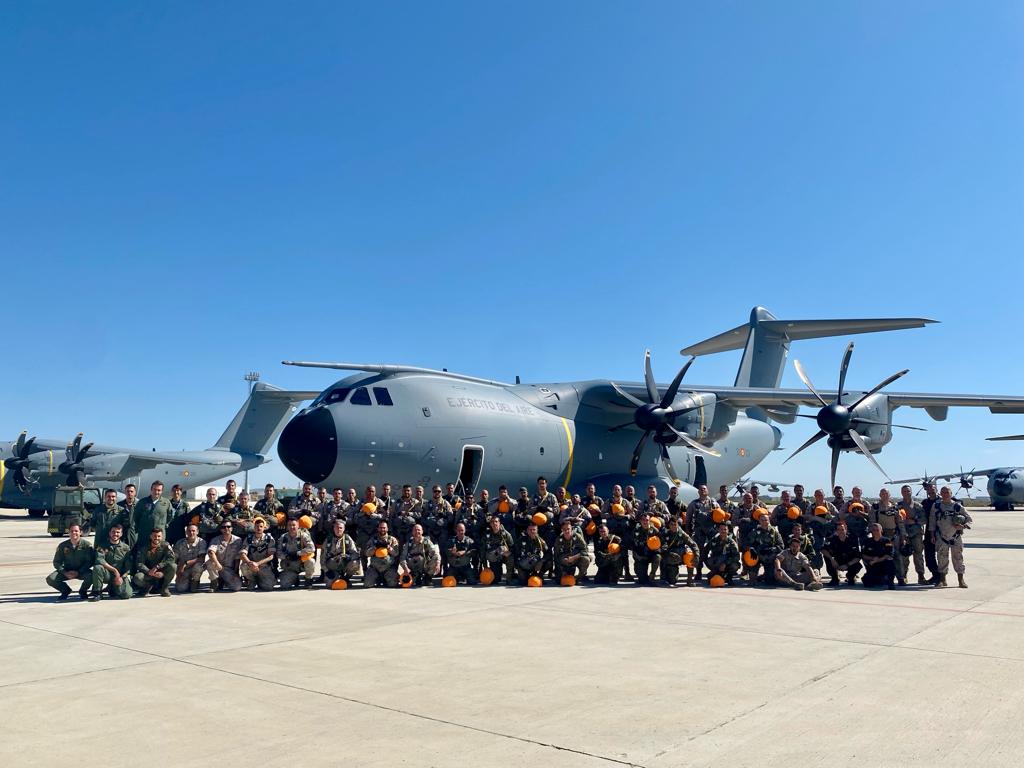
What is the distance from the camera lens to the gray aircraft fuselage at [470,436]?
46.8 feet

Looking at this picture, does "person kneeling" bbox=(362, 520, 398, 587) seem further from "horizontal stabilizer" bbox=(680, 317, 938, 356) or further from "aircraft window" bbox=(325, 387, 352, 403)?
"horizontal stabilizer" bbox=(680, 317, 938, 356)

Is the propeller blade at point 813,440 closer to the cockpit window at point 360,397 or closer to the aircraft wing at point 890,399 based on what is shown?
the aircraft wing at point 890,399

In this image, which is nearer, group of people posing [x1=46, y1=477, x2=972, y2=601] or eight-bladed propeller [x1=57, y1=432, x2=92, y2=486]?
group of people posing [x1=46, y1=477, x2=972, y2=601]

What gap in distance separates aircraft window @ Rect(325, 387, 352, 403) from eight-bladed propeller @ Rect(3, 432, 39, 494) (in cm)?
2589

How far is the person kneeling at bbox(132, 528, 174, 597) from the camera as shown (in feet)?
35.8

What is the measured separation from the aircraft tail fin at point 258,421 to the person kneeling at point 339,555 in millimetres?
28414

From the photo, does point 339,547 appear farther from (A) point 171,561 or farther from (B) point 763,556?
(B) point 763,556

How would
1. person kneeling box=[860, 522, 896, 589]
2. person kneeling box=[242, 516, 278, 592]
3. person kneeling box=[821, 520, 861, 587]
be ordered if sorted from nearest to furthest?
person kneeling box=[242, 516, 278, 592]
person kneeling box=[860, 522, 896, 589]
person kneeling box=[821, 520, 861, 587]

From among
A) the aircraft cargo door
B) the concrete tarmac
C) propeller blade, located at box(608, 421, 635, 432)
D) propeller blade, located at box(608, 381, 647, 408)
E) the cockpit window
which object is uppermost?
propeller blade, located at box(608, 381, 647, 408)

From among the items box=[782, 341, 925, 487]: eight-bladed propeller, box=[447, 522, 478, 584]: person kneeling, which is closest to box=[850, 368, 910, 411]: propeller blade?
box=[782, 341, 925, 487]: eight-bladed propeller

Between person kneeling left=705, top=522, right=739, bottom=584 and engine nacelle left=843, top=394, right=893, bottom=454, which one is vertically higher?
engine nacelle left=843, top=394, right=893, bottom=454

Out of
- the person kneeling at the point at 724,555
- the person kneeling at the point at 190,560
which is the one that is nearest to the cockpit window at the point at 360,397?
the person kneeling at the point at 190,560

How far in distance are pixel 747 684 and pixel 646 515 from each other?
6.32 meters

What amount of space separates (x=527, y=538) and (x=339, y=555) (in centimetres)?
288
